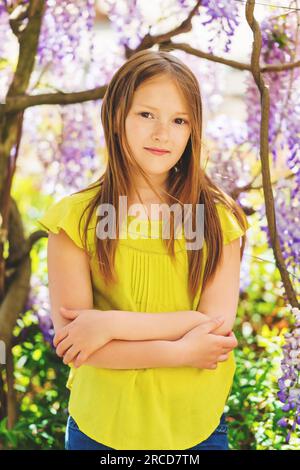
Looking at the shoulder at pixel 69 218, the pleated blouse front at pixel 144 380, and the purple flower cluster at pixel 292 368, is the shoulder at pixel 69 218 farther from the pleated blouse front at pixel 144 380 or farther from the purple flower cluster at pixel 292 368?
the purple flower cluster at pixel 292 368

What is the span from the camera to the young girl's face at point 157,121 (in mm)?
1768

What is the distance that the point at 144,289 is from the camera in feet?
5.90

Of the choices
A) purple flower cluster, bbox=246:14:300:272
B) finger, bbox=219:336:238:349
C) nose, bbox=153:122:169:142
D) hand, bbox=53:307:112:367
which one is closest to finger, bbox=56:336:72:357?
hand, bbox=53:307:112:367

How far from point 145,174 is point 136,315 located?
32cm

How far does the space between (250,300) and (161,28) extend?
1.19 metres

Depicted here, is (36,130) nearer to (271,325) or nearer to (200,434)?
(271,325)

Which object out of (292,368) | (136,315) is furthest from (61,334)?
(292,368)

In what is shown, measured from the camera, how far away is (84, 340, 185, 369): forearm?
1.71m

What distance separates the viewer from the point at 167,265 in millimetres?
1809

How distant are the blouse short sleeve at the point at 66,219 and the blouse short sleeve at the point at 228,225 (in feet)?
1.02

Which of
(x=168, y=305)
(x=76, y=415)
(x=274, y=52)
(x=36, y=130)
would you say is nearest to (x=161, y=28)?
(x=274, y=52)

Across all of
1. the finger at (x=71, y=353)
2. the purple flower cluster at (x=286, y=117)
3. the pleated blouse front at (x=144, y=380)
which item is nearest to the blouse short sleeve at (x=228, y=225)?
the pleated blouse front at (x=144, y=380)

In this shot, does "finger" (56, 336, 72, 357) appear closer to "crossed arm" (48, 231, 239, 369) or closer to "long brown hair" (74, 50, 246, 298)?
"crossed arm" (48, 231, 239, 369)

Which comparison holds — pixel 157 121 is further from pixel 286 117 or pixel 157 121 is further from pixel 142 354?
pixel 286 117
